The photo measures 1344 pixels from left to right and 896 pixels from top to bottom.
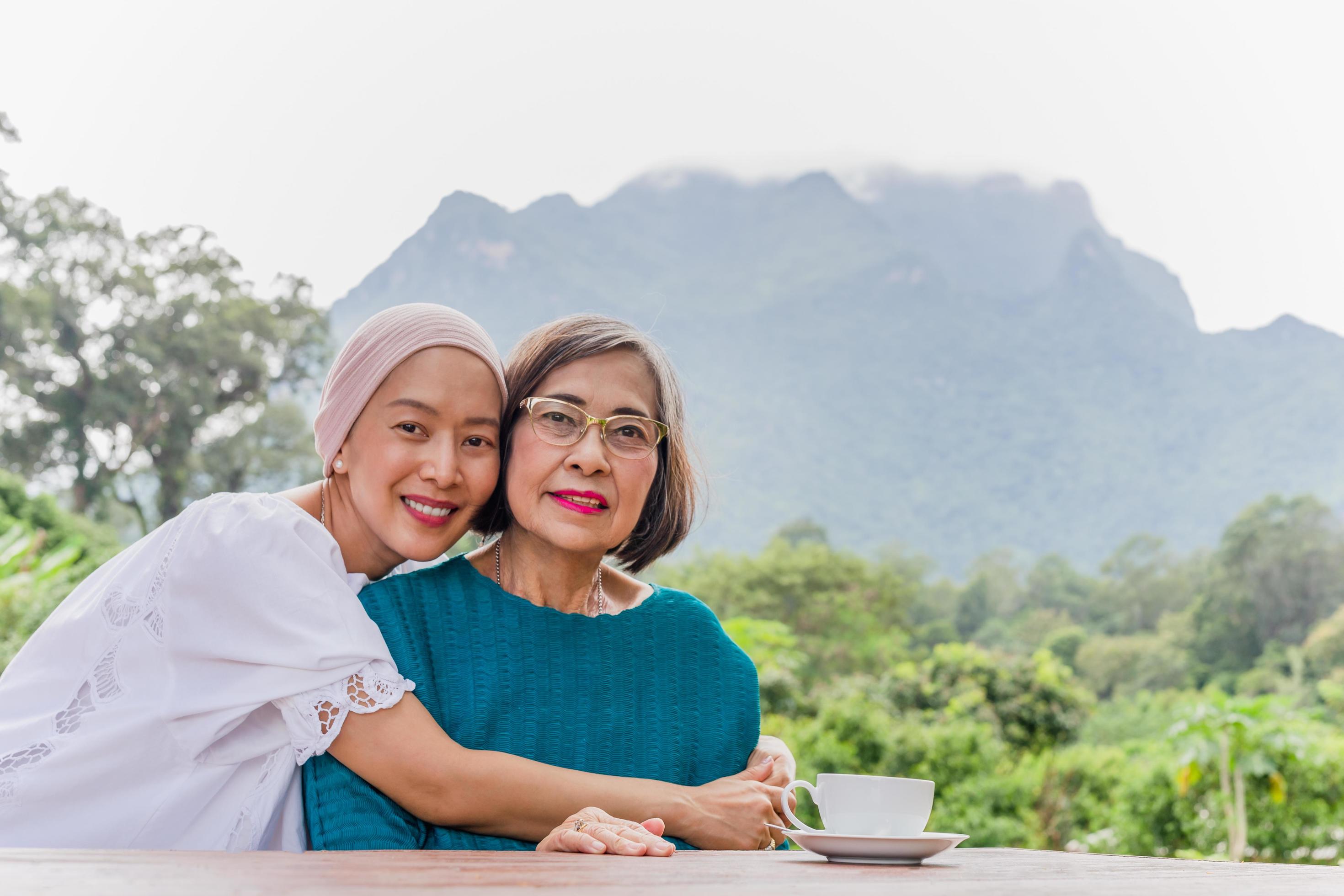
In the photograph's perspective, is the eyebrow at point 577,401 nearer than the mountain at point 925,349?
Yes

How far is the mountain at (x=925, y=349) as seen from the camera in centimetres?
4047

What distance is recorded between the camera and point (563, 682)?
172 cm

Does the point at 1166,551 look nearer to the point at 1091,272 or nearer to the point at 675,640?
the point at 1091,272

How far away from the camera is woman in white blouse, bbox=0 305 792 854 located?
4.65 ft

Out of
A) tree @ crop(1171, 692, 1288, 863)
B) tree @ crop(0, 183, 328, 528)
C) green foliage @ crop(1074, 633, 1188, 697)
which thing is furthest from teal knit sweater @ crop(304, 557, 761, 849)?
green foliage @ crop(1074, 633, 1188, 697)

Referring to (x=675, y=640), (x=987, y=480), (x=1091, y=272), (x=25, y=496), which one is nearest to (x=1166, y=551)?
(x=987, y=480)

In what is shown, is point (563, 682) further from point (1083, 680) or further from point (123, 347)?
point (1083, 680)

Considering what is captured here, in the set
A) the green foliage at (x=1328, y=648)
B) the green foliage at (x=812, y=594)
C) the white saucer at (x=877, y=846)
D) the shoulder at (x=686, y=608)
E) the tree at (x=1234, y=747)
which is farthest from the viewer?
the green foliage at (x=812, y=594)

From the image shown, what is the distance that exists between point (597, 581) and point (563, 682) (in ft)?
0.73

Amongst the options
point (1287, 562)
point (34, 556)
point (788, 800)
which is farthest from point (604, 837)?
point (1287, 562)

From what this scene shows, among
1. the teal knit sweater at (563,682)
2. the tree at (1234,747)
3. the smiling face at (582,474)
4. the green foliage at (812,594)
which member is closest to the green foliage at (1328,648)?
the green foliage at (812,594)

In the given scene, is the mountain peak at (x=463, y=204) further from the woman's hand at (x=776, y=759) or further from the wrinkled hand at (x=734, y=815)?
the wrinkled hand at (x=734, y=815)

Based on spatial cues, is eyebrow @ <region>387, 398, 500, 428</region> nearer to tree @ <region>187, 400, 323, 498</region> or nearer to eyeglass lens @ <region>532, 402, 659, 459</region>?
eyeglass lens @ <region>532, 402, 659, 459</region>

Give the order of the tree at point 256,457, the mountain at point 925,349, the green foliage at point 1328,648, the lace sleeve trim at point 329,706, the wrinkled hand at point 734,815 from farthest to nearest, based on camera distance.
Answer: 1. the mountain at point 925,349
2. the tree at point 256,457
3. the green foliage at point 1328,648
4. the wrinkled hand at point 734,815
5. the lace sleeve trim at point 329,706
